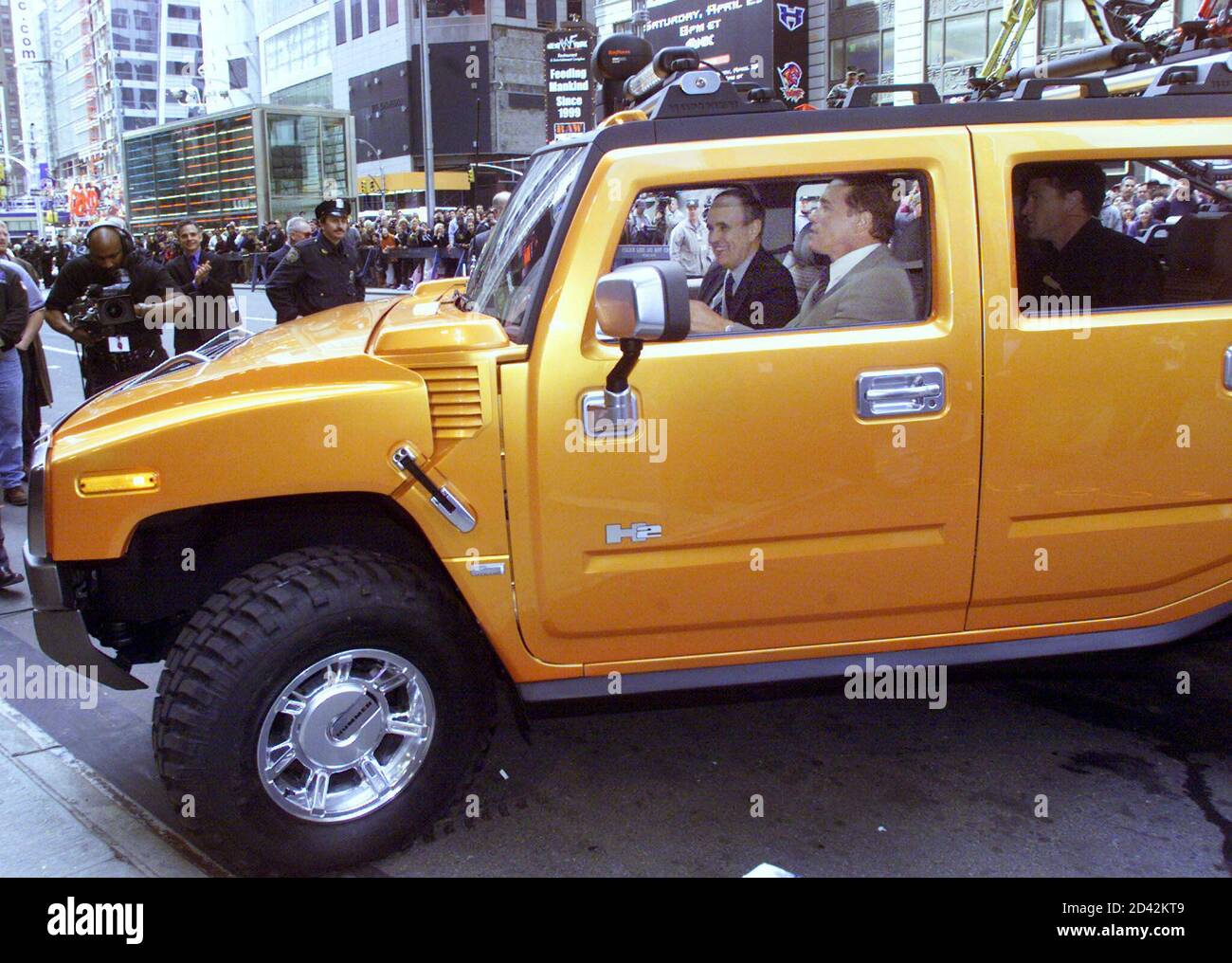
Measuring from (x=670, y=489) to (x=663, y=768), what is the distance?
1.19 meters

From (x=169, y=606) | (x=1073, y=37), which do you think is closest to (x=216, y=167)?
(x=1073, y=37)

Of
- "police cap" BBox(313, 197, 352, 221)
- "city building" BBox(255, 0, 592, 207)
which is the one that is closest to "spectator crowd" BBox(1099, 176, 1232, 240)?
"police cap" BBox(313, 197, 352, 221)

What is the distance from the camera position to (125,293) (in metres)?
7.40

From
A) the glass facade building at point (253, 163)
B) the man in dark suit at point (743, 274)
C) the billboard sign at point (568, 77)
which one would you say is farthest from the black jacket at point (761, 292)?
the billboard sign at point (568, 77)

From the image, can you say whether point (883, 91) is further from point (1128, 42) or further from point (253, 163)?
point (253, 163)

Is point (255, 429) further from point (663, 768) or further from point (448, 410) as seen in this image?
point (663, 768)

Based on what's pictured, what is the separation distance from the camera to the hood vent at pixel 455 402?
2.91 meters

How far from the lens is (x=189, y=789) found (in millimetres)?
2838

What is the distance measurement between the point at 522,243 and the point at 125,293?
5076mm

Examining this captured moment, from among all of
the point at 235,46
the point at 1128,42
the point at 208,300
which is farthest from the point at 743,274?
the point at 235,46

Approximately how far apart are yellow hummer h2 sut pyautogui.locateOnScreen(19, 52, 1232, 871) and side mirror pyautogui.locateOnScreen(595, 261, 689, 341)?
0.03m

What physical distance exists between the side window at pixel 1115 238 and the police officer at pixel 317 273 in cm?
697

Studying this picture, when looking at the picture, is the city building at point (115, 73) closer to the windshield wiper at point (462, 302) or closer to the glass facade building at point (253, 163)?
the glass facade building at point (253, 163)

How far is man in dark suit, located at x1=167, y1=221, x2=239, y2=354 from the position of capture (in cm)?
909
